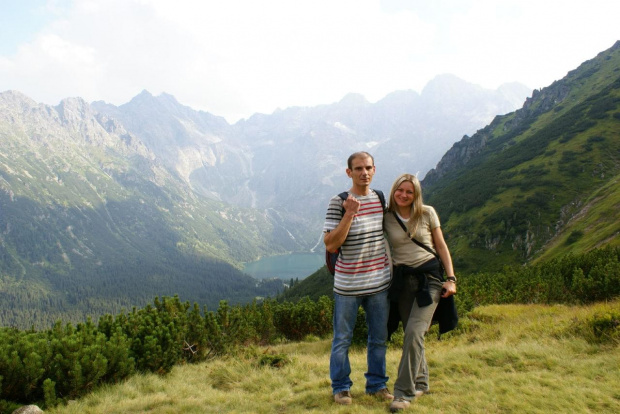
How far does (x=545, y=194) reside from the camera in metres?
90.2

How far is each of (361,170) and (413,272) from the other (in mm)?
1959

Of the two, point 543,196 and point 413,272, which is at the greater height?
point 543,196

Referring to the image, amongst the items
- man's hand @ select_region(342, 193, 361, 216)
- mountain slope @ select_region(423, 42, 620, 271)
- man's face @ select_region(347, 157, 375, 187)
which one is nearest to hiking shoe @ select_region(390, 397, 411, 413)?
Result: man's hand @ select_region(342, 193, 361, 216)

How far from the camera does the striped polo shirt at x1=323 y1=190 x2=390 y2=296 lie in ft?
19.9

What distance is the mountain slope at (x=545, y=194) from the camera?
70188 millimetres

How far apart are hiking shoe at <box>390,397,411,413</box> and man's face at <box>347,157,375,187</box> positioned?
11.9ft

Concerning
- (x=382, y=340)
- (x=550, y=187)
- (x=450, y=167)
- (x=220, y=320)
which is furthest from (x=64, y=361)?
(x=450, y=167)

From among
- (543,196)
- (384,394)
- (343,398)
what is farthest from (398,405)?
(543,196)

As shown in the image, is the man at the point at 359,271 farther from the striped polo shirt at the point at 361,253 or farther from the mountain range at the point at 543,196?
the mountain range at the point at 543,196

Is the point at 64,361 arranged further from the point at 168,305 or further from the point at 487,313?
the point at 487,313

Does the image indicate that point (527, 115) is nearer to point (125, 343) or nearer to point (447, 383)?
point (447, 383)

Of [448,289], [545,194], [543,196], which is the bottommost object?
[448,289]

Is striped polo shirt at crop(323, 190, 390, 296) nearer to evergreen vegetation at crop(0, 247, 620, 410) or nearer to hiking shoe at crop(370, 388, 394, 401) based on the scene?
hiking shoe at crop(370, 388, 394, 401)

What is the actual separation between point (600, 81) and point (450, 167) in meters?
72.1
